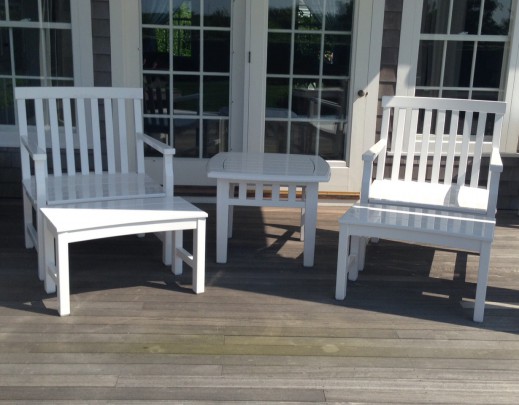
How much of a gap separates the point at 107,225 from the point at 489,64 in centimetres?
310

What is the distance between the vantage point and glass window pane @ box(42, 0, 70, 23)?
172 inches

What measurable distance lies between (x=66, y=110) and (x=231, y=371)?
1.97 metres

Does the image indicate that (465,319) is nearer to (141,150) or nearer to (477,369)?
(477,369)

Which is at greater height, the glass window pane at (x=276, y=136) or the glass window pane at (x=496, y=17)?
the glass window pane at (x=496, y=17)

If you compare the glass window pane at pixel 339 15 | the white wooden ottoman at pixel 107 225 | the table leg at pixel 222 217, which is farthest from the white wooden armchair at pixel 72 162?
the glass window pane at pixel 339 15

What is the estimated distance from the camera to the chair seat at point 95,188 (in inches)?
123

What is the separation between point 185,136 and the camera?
473cm

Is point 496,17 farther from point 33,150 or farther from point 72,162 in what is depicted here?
point 33,150

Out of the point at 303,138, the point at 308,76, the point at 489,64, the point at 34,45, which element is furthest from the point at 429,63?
the point at 34,45

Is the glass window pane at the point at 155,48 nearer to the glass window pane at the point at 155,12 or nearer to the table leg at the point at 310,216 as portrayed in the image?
the glass window pane at the point at 155,12

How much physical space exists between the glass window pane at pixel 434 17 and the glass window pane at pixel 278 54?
0.97 metres

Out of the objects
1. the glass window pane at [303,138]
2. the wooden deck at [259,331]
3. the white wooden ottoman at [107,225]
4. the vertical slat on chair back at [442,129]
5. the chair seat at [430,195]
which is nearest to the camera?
the wooden deck at [259,331]

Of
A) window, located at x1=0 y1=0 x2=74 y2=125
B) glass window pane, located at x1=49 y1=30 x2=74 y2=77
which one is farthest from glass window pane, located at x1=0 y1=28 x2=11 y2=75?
glass window pane, located at x1=49 y1=30 x2=74 y2=77

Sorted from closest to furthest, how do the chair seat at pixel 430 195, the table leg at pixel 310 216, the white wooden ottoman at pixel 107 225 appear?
1. the white wooden ottoman at pixel 107 225
2. the chair seat at pixel 430 195
3. the table leg at pixel 310 216
